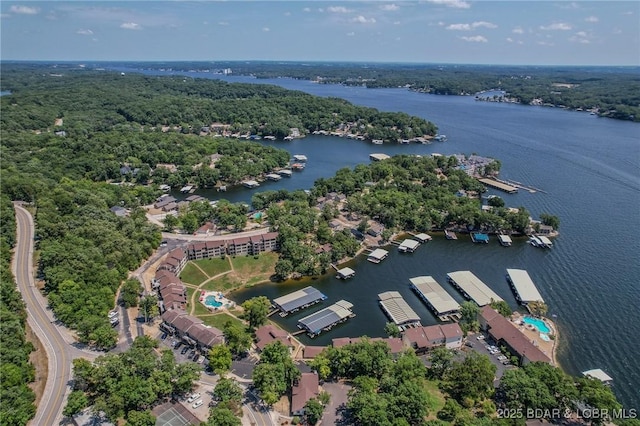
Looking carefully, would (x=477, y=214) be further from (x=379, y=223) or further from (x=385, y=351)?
(x=385, y=351)

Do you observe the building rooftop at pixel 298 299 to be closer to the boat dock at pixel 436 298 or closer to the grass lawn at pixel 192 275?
the grass lawn at pixel 192 275

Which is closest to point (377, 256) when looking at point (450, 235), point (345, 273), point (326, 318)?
point (345, 273)

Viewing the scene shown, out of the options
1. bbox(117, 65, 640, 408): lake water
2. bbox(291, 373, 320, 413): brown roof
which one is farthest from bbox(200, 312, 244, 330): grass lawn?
bbox(291, 373, 320, 413): brown roof

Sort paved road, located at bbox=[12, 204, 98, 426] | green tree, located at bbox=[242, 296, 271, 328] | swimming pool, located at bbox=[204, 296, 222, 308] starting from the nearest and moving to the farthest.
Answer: paved road, located at bbox=[12, 204, 98, 426]
green tree, located at bbox=[242, 296, 271, 328]
swimming pool, located at bbox=[204, 296, 222, 308]

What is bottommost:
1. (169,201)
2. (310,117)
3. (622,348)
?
(622,348)

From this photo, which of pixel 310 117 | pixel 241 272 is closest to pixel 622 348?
pixel 241 272

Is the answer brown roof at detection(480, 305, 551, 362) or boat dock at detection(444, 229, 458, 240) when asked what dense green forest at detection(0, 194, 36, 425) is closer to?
brown roof at detection(480, 305, 551, 362)
